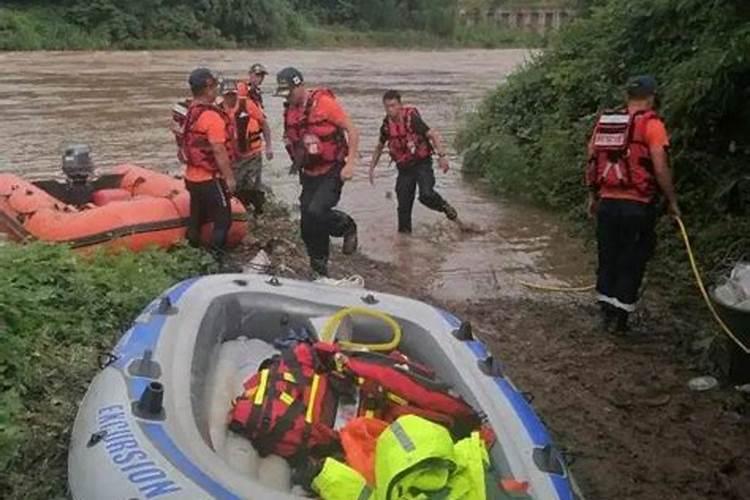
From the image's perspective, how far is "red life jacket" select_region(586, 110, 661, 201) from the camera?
6.45 m

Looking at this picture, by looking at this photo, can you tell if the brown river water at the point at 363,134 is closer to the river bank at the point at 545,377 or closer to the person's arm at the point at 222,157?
the river bank at the point at 545,377

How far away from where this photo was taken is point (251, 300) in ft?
17.7

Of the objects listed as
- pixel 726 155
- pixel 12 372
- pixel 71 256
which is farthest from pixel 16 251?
pixel 726 155

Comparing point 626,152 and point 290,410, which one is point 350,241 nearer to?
point 626,152

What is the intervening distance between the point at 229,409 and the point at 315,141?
3.35 m

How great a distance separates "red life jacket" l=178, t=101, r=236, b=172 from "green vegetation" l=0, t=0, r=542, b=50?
28.7m

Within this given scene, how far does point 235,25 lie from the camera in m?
49.1

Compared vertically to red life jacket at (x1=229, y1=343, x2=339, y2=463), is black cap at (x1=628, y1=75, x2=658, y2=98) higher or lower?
higher

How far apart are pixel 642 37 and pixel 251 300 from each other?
21.1 ft

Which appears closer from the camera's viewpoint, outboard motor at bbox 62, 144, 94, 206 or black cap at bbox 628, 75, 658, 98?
black cap at bbox 628, 75, 658, 98

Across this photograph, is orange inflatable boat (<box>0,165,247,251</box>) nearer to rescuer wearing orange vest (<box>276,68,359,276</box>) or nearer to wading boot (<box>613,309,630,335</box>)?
rescuer wearing orange vest (<box>276,68,359,276</box>)

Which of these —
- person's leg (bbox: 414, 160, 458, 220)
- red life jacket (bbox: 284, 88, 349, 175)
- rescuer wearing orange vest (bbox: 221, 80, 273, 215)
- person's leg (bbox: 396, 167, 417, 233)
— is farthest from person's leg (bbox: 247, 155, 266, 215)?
red life jacket (bbox: 284, 88, 349, 175)

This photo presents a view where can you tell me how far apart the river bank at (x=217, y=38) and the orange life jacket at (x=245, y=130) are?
26.2 m

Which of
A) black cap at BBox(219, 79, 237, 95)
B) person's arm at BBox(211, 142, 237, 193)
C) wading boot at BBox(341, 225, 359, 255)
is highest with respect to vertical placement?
black cap at BBox(219, 79, 237, 95)
